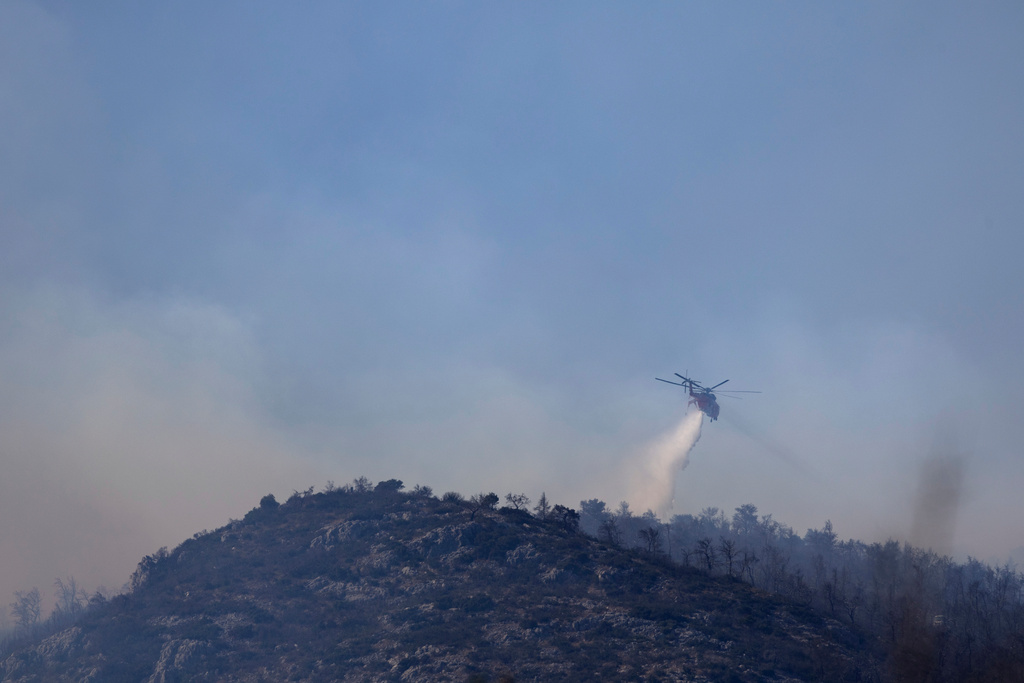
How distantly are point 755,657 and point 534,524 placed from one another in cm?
5803

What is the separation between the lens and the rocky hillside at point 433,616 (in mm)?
97750

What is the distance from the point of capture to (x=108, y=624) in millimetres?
126438

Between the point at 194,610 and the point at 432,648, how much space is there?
47.9 metres

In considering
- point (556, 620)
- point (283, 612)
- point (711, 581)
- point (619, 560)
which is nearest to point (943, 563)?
point (711, 581)

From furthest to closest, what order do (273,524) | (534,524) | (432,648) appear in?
(273,524) → (534,524) → (432,648)

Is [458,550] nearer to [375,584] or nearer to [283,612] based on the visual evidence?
[375,584]

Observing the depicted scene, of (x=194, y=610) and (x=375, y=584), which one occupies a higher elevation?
(x=375, y=584)

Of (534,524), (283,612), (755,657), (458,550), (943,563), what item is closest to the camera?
(755,657)

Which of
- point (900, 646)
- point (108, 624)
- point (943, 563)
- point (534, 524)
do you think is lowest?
point (108, 624)

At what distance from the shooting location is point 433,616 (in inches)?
4518

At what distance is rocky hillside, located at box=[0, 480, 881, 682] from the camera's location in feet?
321

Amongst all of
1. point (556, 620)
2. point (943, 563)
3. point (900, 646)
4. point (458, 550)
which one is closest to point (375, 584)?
point (458, 550)

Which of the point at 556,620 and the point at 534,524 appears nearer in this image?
the point at 556,620

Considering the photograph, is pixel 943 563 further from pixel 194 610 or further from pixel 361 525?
pixel 194 610
